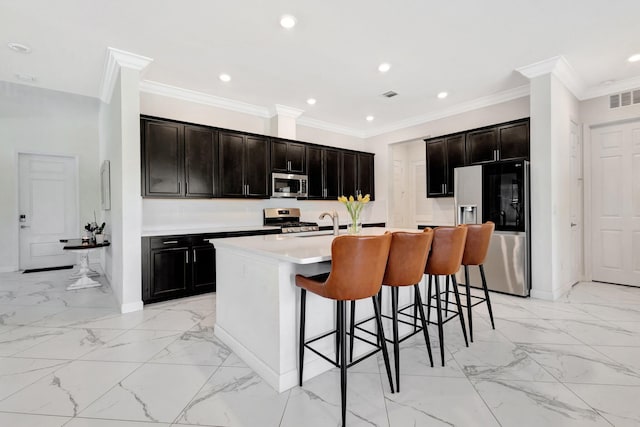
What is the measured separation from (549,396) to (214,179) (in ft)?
13.4

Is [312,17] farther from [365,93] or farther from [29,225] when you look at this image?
[29,225]

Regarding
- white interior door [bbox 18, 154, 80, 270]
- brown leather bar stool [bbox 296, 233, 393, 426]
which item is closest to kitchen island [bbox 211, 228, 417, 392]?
brown leather bar stool [bbox 296, 233, 393, 426]

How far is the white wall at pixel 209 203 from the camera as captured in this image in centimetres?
419

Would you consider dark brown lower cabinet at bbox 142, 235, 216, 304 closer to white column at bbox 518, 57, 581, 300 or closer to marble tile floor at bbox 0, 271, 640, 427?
marble tile floor at bbox 0, 271, 640, 427

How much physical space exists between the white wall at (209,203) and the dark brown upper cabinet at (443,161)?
6.96 feet

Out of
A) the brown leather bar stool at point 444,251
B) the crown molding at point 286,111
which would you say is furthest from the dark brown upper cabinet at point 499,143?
the crown molding at point 286,111

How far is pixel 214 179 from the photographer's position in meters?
4.32

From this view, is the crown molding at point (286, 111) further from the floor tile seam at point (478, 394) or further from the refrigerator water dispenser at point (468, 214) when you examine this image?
the floor tile seam at point (478, 394)

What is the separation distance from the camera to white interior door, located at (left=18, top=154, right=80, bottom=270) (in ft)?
18.4

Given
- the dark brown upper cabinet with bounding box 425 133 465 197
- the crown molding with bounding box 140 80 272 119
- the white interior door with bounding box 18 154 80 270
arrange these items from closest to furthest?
the crown molding with bounding box 140 80 272 119 → the dark brown upper cabinet with bounding box 425 133 465 197 → the white interior door with bounding box 18 154 80 270

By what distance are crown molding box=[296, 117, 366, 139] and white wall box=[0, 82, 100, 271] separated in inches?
135

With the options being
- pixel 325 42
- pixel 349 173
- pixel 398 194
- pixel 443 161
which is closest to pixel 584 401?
pixel 325 42

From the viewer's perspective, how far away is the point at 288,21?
8.95 feet

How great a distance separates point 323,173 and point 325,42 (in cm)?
270
